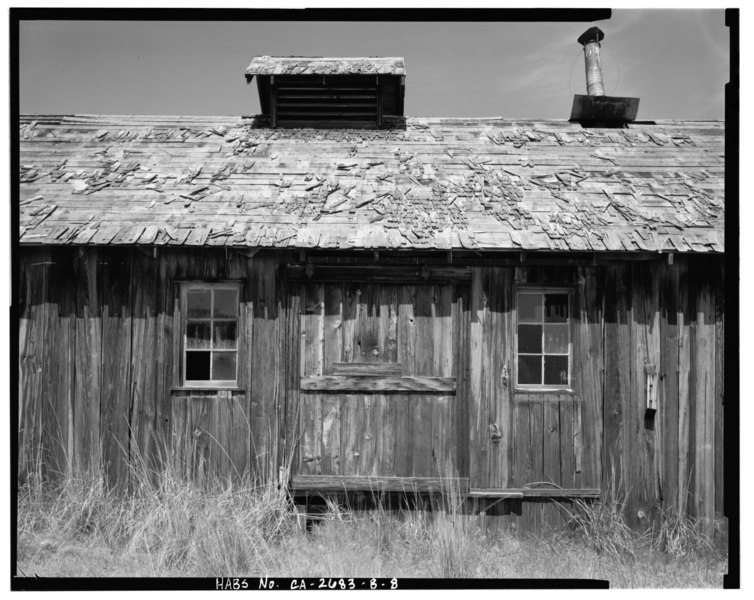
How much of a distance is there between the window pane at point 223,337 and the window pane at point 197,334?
107mm

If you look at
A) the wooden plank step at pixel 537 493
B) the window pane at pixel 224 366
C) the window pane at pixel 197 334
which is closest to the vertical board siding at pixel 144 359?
the window pane at pixel 197 334

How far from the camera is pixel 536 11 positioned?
16.1ft

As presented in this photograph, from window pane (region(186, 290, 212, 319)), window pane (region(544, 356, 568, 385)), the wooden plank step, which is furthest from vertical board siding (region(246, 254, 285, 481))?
window pane (region(544, 356, 568, 385))

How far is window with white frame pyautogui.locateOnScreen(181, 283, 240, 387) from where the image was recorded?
642 centimetres

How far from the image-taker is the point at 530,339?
254 inches

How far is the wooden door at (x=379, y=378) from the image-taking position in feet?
20.6

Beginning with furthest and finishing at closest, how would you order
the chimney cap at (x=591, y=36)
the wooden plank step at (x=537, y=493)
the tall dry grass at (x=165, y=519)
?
the chimney cap at (x=591, y=36) < the wooden plank step at (x=537, y=493) < the tall dry grass at (x=165, y=519)

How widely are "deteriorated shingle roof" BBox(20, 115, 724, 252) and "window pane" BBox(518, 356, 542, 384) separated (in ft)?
4.68

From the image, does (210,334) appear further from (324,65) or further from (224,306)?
(324,65)

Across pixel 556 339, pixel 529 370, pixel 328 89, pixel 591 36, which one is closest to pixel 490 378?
pixel 529 370

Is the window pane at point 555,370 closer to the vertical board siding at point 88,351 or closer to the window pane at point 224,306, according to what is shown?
the window pane at point 224,306

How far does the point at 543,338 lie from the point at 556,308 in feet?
1.32

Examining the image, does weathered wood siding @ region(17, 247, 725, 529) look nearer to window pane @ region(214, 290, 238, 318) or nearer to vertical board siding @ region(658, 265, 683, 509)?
vertical board siding @ region(658, 265, 683, 509)

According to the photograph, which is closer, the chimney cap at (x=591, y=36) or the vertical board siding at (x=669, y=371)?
the vertical board siding at (x=669, y=371)
